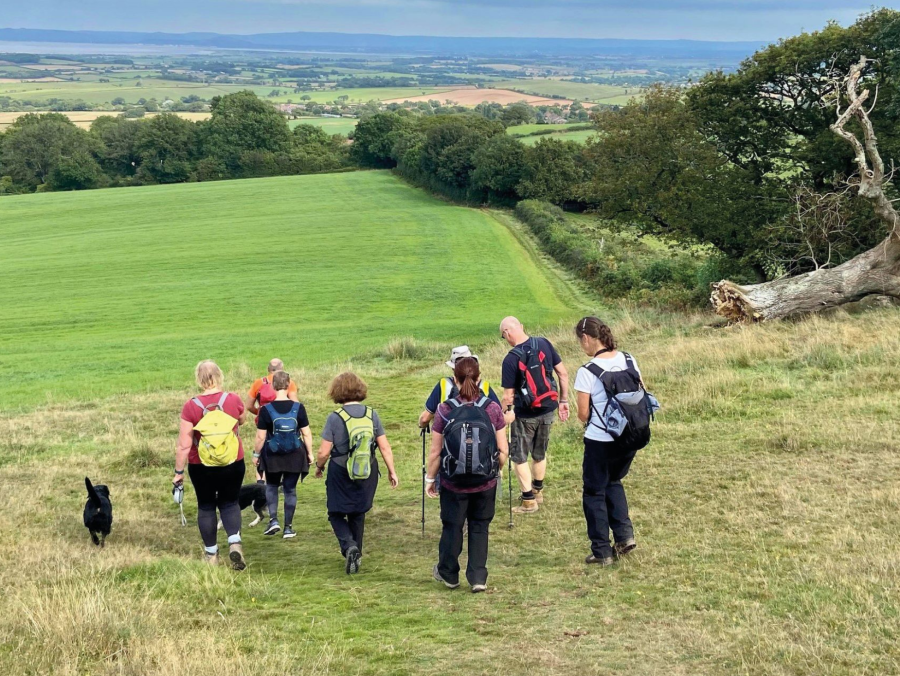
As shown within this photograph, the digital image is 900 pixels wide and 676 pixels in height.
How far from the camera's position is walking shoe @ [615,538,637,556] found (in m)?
6.91

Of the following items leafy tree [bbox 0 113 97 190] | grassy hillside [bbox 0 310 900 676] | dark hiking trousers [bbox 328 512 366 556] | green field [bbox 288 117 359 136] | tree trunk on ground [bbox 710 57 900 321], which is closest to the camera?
grassy hillside [bbox 0 310 900 676]

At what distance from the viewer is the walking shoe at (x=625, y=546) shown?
691cm

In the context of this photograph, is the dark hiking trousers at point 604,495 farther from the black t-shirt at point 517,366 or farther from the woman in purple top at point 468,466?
the black t-shirt at point 517,366

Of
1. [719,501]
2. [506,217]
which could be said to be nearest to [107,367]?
[719,501]

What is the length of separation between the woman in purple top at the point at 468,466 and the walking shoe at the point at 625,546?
1150 mm

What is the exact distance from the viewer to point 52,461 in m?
12.3

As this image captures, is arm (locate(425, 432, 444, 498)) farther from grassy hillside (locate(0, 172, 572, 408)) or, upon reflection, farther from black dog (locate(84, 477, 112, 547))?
grassy hillside (locate(0, 172, 572, 408))

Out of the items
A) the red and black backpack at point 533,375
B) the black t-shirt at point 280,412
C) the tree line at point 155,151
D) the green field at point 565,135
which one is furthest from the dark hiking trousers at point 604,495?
the tree line at point 155,151

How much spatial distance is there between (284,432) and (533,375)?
8.24 ft

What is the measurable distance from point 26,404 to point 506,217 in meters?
47.9

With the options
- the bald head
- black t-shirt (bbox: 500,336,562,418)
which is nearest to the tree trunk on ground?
black t-shirt (bbox: 500,336,562,418)

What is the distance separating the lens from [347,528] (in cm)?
740

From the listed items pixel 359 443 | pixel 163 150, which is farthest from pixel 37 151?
pixel 359 443

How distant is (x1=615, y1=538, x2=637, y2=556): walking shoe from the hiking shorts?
1648mm
